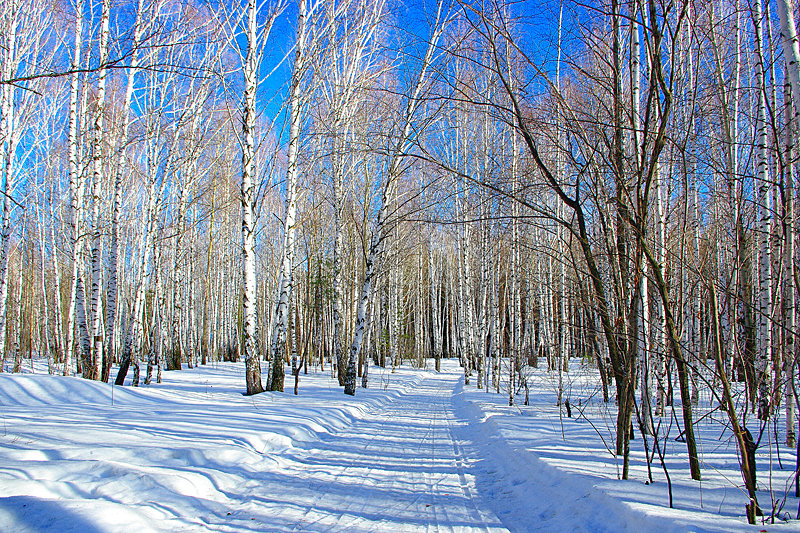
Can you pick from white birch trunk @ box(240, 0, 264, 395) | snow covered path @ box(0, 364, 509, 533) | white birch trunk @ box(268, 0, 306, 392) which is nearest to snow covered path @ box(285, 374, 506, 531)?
snow covered path @ box(0, 364, 509, 533)

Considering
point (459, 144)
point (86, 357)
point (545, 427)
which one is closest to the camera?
point (545, 427)

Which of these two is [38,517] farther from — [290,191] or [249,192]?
[290,191]

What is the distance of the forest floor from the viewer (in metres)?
3.25

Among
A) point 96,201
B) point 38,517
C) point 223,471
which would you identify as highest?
point 96,201

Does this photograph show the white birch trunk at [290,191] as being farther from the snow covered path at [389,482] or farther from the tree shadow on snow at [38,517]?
the tree shadow on snow at [38,517]

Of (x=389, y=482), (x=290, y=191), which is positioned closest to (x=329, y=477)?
(x=389, y=482)

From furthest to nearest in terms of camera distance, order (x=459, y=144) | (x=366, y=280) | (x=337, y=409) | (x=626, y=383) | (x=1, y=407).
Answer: (x=459, y=144)
(x=366, y=280)
(x=337, y=409)
(x=1, y=407)
(x=626, y=383)

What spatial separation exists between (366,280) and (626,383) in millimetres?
9336

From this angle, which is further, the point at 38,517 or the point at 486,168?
the point at 486,168

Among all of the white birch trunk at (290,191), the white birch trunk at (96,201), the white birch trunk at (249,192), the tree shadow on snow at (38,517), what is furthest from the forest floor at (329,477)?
the white birch trunk at (290,191)

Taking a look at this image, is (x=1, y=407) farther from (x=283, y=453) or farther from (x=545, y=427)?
(x=545, y=427)

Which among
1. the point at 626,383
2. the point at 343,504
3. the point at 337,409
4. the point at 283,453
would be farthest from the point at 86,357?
the point at 626,383

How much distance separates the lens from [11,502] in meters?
2.97

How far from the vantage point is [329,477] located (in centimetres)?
473
